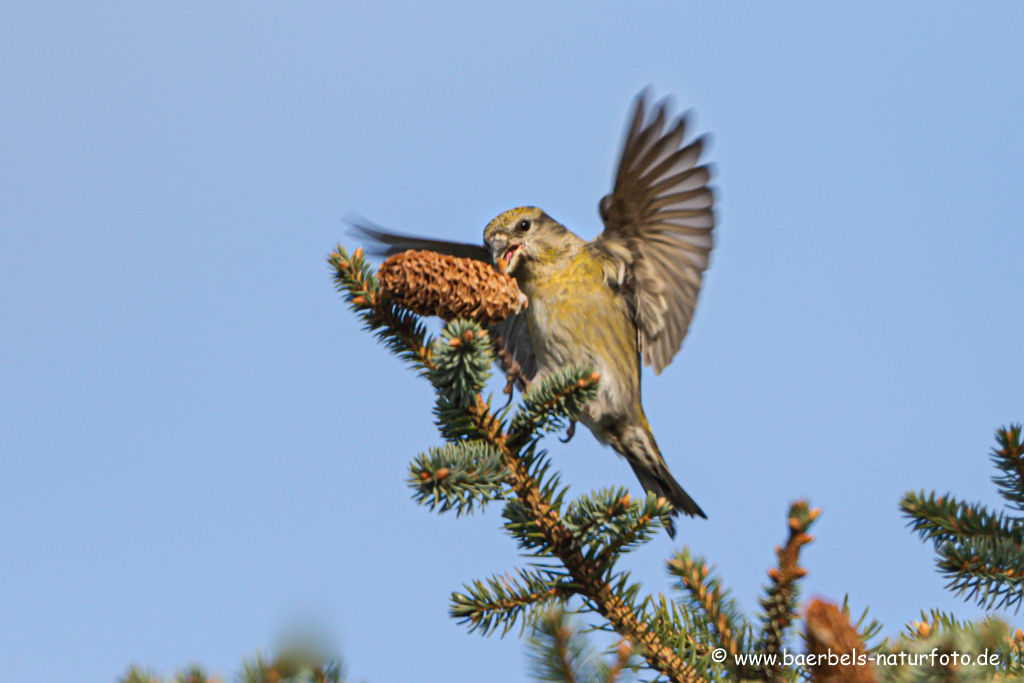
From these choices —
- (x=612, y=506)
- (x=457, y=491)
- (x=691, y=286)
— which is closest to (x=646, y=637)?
(x=612, y=506)

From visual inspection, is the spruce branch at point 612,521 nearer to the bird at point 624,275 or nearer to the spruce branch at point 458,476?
the spruce branch at point 458,476

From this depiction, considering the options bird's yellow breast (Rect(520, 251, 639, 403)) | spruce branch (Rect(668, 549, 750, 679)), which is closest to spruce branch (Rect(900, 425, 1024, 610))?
spruce branch (Rect(668, 549, 750, 679))

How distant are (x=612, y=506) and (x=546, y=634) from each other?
0.46 m

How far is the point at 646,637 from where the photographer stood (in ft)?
7.11

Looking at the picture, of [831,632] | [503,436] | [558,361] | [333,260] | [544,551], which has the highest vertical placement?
[558,361]

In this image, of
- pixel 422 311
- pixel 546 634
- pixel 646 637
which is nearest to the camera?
pixel 546 634

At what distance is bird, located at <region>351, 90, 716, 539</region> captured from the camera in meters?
4.06

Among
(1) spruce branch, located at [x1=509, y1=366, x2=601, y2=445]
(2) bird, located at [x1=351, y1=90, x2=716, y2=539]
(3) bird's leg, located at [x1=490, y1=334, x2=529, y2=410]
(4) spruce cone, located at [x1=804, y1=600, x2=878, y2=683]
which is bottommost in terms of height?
(4) spruce cone, located at [x1=804, y1=600, x2=878, y2=683]

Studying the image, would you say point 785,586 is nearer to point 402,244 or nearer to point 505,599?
point 505,599

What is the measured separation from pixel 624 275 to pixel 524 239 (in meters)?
0.55

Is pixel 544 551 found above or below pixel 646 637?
above

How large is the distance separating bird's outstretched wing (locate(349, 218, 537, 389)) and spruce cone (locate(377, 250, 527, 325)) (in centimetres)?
174

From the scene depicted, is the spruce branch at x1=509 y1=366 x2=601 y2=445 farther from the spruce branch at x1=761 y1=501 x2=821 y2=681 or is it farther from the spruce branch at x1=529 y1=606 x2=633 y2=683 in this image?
the spruce branch at x1=761 y1=501 x2=821 y2=681

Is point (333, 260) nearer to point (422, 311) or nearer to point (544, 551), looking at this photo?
point (422, 311)
